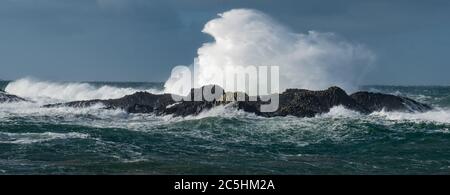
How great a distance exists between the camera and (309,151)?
18.5m

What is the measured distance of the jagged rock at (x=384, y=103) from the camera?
32188 millimetres

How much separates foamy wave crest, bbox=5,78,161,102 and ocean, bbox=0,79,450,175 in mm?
23529

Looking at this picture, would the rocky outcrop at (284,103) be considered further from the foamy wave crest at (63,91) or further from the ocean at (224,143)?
the foamy wave crest at (63,91)

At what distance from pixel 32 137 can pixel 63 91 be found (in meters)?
39.7

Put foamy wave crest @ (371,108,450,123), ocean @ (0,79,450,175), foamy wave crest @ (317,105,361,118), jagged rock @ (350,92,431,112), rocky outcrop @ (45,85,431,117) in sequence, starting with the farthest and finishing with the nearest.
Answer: jagged rock @ (350,92,431,112) → rocky outcrop @ (45,85,431,117) → foamy wave crest @ (317,105,361,118) → foamy wave crest @ (371,108,450,123) → ocean @ (0,79,450,175)

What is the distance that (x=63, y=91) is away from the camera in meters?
58.7

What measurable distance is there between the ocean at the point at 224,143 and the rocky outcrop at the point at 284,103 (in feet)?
2.44

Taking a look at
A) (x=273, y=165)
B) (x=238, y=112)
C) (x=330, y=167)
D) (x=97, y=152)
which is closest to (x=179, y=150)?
(x=97, y=152)

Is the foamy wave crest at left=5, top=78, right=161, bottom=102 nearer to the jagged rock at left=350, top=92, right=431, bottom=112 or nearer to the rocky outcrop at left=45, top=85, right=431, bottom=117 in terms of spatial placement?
the rocky outcrop at left=45, top=85, right=431, bottom=117

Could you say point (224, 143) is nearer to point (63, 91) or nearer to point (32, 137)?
point (32, 137)

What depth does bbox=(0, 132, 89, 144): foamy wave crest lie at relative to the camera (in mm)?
19078

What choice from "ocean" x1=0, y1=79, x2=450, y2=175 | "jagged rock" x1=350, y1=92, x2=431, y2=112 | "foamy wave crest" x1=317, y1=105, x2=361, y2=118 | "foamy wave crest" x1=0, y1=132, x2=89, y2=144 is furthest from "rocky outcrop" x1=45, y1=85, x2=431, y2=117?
"foamy wave crest" x1=0, y1=132, x2=89, y2=144

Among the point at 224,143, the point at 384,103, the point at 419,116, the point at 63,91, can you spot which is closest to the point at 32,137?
the point at 224,143
